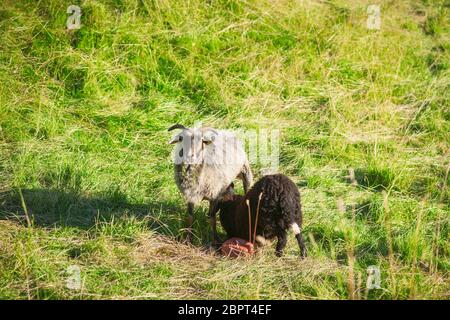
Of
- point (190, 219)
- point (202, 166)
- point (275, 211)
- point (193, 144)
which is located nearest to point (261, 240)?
point (275, 211)

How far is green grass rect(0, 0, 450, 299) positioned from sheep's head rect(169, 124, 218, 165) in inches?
25.6

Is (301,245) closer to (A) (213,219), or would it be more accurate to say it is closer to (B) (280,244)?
(B) (280,244)

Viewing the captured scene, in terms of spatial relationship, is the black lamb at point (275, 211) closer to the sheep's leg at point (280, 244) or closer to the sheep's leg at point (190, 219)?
the sheep's leg at point (280, 244)

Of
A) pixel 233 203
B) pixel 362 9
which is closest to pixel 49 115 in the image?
pixel 233 203

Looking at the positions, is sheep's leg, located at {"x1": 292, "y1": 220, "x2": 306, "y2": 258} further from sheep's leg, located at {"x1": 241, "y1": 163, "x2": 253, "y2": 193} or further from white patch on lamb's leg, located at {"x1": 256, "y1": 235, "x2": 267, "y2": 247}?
sheep's leg, located at {"x1": 241, "y1": 163, "x2": 253, "y2": 193}

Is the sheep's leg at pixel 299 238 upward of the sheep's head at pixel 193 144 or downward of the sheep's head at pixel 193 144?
downward

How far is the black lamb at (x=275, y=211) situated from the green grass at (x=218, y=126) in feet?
0.69

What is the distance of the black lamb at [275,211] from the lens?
15.9 ft

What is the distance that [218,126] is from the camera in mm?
6957

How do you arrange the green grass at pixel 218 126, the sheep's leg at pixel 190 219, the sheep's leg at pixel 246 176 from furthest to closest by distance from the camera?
the sheep's leg at pixel 246 176 → the sheep's leg at pixel 190 219 → the green grass at pixel 218 126

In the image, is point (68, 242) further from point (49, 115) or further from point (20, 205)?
point (49, 115)

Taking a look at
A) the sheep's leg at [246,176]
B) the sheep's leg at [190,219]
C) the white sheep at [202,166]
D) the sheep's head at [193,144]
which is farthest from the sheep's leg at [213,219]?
the sheep's leg at [246,176]

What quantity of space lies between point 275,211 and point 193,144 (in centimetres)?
97

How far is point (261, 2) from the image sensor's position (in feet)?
28.3
